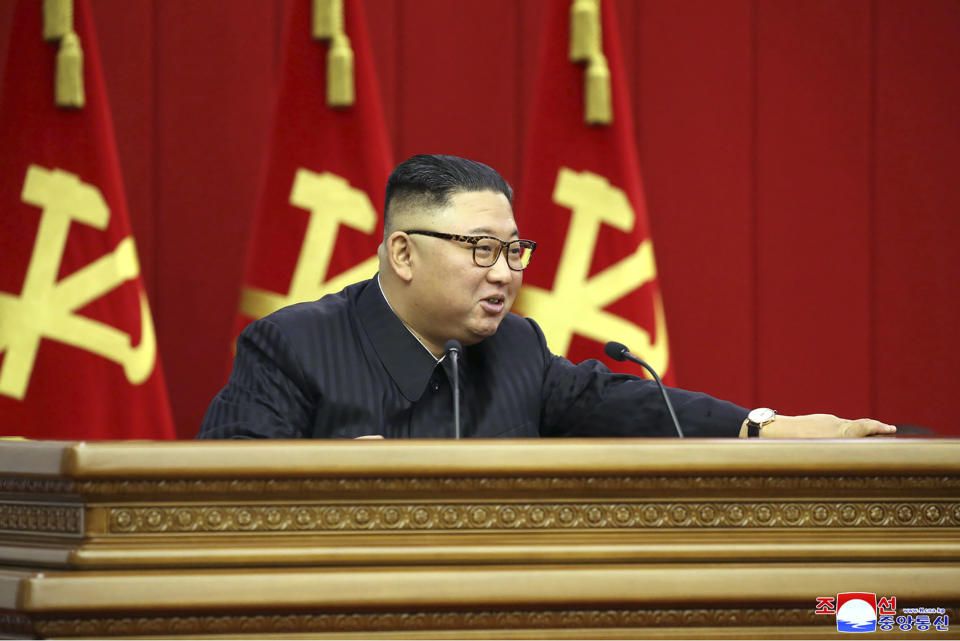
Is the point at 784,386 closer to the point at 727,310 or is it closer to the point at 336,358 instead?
the point at 727,310

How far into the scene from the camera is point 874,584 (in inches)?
37.1

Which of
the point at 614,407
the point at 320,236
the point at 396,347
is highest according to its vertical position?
the point at 320,236

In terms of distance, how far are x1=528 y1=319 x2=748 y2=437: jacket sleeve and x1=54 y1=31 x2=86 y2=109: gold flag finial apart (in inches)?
54.7

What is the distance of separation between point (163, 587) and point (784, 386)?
244 cm

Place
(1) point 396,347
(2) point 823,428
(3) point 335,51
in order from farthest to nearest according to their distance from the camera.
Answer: (3) point 335,51 < (1) point 396,347 < (2) point 823,428

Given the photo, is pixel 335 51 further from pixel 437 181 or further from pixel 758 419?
pixel 758 419

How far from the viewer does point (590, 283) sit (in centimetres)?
252

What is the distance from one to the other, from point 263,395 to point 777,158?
2089 millimetres

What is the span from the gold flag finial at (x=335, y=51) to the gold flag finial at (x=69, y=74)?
0.58 m

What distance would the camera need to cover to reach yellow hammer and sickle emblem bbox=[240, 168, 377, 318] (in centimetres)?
242

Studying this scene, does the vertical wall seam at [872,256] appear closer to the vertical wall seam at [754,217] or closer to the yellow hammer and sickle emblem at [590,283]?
the vertical wall seam at [754,217]

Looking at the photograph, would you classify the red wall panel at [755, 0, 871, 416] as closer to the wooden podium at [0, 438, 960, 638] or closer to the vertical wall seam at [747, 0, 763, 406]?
the vertical wall seam at [747, 0, 763, 406]

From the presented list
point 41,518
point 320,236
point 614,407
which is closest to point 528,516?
point 41,518

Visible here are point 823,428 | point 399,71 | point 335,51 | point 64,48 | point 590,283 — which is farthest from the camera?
point 399,71
